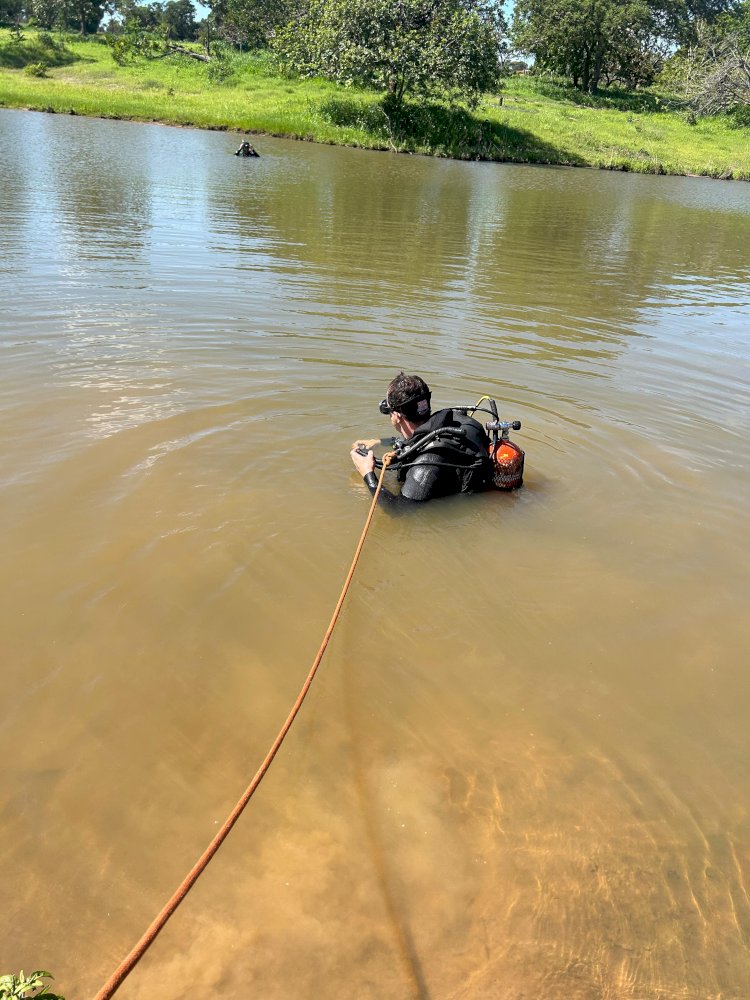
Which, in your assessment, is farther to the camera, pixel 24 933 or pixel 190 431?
pixel 190 431

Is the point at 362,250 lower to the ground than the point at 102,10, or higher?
lower

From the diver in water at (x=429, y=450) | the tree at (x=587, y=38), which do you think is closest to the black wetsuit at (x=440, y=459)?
the diver in water at (x=429, y=450)

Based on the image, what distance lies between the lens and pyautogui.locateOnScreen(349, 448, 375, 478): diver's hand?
5223 mm

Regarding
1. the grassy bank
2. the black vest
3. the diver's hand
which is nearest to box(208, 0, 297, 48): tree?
the grassy bank

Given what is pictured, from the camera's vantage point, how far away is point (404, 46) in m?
34.0

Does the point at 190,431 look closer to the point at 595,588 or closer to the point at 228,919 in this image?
the point at 595,588

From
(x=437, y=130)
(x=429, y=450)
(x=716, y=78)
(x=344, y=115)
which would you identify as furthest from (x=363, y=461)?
(x=716, y=78)

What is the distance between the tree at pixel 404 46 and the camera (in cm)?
3372

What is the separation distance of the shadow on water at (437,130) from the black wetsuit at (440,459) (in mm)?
34306

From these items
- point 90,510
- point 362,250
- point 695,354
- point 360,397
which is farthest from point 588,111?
point 90,510

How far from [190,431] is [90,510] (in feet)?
4.68

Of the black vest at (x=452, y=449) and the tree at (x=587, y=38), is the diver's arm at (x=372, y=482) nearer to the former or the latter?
the black vest at (x=452, y=449)

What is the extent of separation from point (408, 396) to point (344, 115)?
3657cm

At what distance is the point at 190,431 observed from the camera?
19.4 ft
